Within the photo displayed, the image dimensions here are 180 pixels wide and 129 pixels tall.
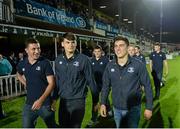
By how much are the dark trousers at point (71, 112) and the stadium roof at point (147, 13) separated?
42393 millimetres

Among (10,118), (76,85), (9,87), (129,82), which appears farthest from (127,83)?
(9,87)

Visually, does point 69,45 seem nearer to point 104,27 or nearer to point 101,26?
point 101,26

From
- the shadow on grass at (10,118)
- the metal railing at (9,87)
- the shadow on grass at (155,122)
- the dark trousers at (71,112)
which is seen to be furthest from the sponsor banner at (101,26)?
the dark trousers at (71,112)

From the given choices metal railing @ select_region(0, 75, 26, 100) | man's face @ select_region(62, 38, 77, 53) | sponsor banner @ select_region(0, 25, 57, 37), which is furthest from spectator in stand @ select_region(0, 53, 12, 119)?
man's face @ select_region(62, 38, 77, 53)

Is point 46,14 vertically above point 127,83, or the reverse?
point 46,14

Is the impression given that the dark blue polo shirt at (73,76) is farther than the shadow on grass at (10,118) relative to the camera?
No

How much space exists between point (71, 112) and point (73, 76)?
55 cm

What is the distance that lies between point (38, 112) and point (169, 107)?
6.90 meters

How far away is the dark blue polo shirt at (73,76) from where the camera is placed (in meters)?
5.39

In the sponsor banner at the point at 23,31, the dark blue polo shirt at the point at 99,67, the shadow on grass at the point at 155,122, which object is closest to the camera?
the shadow on grass at the point at 155,122

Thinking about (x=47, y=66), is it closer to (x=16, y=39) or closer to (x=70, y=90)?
(x=70, y=90)

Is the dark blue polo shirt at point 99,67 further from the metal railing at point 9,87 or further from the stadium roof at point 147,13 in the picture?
the stadium roof at point 147,13

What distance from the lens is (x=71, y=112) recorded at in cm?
538

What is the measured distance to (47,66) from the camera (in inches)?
222
